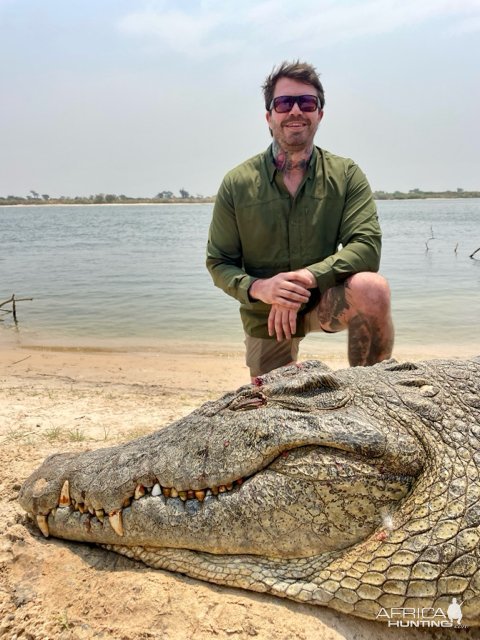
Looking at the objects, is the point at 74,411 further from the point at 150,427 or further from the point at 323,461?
the point at 323,461

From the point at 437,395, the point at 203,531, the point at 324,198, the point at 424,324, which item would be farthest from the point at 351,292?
A: the point at 424,324

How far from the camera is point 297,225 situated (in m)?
4.34

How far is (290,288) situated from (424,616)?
2.21 meters

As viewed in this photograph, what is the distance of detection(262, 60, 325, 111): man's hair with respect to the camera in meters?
4.32

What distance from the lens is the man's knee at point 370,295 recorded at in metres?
3.87

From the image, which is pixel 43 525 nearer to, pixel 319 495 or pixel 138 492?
pixel 138 492

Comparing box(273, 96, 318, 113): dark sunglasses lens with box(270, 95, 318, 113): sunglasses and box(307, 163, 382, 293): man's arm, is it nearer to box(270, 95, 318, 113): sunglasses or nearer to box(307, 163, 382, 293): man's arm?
box(270, 95, 318, 113): sunglasses

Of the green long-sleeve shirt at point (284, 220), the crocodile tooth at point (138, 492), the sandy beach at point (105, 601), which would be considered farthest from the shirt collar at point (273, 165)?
the crocodile tooth at point (138, 492)

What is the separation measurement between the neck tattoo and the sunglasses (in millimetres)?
311

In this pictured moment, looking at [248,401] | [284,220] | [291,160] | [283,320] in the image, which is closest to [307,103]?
[291,160]

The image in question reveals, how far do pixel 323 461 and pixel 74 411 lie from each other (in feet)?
11.3

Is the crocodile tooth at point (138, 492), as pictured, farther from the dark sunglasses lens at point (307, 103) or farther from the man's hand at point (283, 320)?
the dark sunglasses lens at point (307, 103)

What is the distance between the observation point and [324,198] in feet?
14.2

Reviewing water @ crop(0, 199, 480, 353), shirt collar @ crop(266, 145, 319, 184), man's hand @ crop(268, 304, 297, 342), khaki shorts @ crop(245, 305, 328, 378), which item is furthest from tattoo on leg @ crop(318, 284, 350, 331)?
water @ crop(0, 199, 480, 353)
